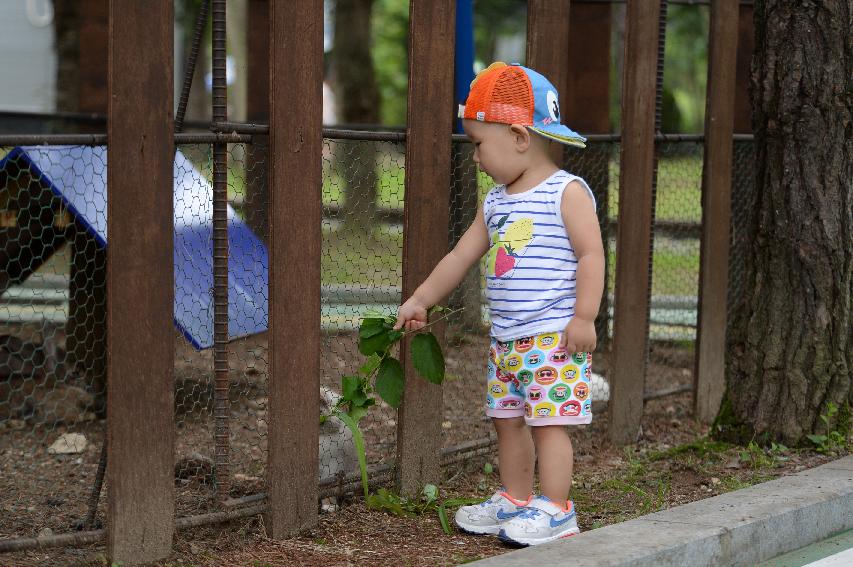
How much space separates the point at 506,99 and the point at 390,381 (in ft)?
3.35

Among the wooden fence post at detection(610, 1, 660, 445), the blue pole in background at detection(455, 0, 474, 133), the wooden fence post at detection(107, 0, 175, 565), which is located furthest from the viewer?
the blue pole in background at detection(455, 0, 474, 133)

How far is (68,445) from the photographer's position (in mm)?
5180

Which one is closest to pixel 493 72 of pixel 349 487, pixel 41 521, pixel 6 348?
pixel 349 487

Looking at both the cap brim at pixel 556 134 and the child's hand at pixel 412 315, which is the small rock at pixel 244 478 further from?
the cap brim at pixel 556 134

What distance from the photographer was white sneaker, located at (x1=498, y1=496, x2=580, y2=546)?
11.9ft

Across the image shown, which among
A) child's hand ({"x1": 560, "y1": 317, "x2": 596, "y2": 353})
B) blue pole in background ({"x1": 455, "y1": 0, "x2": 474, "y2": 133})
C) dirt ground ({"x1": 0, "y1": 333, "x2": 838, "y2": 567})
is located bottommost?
dirt ground ({"x1": 0, "y1": 333, "x2": 838, "y2": 567})

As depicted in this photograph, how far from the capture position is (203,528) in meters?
3.77

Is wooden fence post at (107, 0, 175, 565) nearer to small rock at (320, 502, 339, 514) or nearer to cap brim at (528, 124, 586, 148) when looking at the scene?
small rock at (320, 502, 339, 514)

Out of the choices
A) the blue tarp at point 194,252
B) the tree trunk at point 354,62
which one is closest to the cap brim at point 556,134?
the blue tarp at point 194,252

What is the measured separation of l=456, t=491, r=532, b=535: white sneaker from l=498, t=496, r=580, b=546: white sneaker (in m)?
0.11

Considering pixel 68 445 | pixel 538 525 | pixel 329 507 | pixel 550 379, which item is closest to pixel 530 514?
pixel 538 525

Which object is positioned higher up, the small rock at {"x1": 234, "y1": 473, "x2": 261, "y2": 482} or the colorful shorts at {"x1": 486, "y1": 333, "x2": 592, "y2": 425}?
the colorful shorts at {"x1": 486, "y1": 333, "x2": 592, "y2": 425}

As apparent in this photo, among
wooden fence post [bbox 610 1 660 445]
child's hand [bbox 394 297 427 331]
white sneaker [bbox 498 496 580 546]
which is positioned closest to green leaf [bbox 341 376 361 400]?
child's hand [bbox 394 297 427 331]

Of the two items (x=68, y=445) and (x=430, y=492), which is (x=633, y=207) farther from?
(x=68, y=445)
